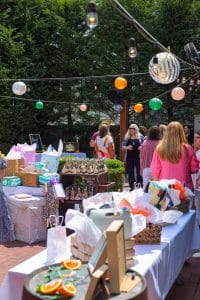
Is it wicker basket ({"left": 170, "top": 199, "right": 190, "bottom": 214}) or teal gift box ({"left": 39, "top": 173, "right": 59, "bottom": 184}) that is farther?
teal gift box ({"left": 39, "top": 173, "right": 59, "bottom": 184})

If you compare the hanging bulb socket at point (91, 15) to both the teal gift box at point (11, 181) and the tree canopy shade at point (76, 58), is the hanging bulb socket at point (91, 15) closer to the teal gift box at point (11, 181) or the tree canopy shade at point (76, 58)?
the teal gift box at point (11, 181)

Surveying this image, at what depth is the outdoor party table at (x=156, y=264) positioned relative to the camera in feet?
7.66

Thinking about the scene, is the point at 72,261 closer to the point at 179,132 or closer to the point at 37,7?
the point at 179,132

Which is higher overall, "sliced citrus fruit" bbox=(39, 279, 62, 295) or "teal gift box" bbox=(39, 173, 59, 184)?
"teal gift box" bbox=(39, 173, 59, 184)

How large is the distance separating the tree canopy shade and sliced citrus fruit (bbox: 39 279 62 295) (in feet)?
50.3

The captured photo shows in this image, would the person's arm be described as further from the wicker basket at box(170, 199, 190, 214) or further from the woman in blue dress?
the woman in blue dress

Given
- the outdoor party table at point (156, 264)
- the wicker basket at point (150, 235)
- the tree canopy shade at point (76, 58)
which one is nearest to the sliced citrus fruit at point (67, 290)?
the outdoor party table at point (156, 264)

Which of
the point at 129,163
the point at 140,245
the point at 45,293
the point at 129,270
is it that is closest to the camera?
the point at 45,293

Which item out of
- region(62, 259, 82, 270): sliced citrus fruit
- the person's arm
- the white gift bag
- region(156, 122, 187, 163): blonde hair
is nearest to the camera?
region(62, 259, 82, 270): sliced citrus fruit

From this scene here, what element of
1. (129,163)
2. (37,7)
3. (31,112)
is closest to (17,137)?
(31,112)

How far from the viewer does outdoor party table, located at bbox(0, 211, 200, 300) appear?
234 centimetres

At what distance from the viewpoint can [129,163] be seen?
8.09m

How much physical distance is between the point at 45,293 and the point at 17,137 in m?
16.5

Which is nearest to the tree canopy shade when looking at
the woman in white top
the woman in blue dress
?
the woman in white top
